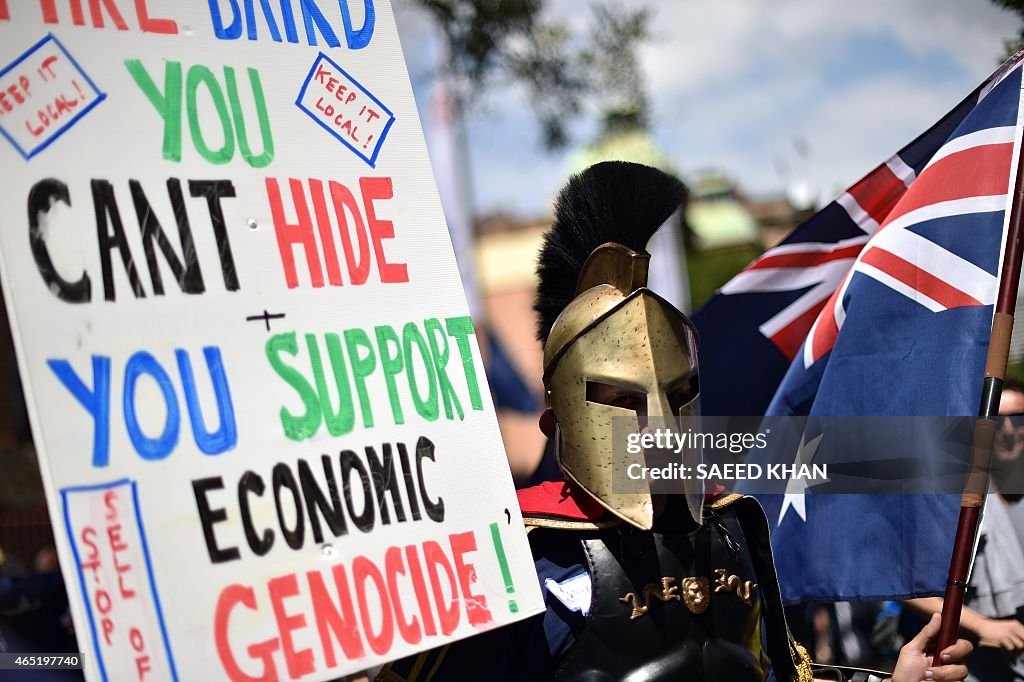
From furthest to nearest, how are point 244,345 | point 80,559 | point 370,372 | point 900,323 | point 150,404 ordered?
point 900,323 → point 370,372 → point 244,345 → point 150,404 → point 80,559

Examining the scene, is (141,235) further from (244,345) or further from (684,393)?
(684,393)

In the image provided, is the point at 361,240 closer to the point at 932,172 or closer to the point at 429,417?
the point at 429,417

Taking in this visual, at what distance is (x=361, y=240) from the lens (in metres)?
2.22

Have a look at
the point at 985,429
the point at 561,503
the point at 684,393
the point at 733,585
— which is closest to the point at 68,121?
the point at 561,503

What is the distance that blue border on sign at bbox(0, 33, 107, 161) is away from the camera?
1.81 m

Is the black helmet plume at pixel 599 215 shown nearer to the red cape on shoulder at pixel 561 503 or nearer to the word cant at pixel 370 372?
the red cape on shoulder at pixel 561 503

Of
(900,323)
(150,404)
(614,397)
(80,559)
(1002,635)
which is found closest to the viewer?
(80,559)

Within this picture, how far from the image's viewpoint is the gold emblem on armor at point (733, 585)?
8.73ft

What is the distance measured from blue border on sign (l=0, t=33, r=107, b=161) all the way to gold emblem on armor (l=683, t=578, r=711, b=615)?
70.6 inches

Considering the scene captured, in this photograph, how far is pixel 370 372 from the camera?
2152 mm

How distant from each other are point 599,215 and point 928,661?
1518mm

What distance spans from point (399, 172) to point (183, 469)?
0.85 m

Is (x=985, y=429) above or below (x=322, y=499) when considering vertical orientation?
below
